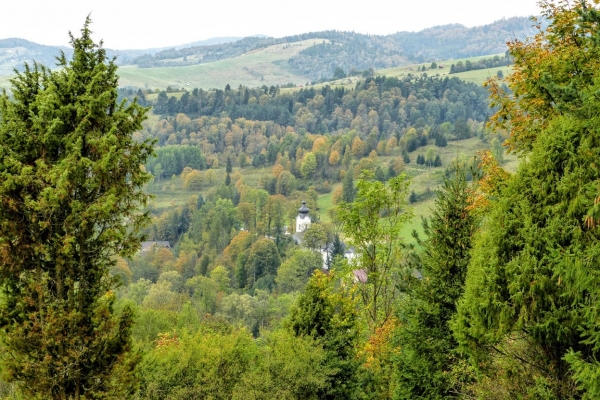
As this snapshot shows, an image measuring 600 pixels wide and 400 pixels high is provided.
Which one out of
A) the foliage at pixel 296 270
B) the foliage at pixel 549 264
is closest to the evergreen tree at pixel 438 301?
the foliage at pixel 549 264

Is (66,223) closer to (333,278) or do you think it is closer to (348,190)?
(333,278)

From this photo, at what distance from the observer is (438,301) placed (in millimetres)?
17672

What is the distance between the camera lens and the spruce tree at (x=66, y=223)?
11.2 m

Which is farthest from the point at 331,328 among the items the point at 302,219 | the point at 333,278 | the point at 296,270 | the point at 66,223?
the point at 302,219

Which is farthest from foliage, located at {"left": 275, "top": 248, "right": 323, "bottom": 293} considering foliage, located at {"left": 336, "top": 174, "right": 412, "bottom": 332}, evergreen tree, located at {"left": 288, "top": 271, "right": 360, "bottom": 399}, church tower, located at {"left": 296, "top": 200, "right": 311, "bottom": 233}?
evergreen tree, located at {"left": 288, "top": 271, "right": 360, "bottom": 399}

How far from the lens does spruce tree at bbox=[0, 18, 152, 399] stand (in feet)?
36.6

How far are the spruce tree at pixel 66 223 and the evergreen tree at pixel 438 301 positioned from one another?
9.70 meters

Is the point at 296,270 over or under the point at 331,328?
under

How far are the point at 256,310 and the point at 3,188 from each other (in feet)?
212

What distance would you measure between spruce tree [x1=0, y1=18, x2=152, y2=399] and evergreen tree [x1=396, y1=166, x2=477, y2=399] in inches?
382

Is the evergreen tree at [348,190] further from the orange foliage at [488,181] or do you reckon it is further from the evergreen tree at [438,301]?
the orange foliage at [488,181]

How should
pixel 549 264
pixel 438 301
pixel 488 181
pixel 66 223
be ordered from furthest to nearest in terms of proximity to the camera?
pixel 438 301 → pixel 488 181 → pixel 66 223 → pixel 549 264

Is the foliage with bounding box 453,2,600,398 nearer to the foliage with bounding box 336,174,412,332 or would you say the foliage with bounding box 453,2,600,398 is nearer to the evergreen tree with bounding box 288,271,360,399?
the evergreen tree with bounding box 288,271,360,399

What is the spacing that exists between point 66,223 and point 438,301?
1176cm
